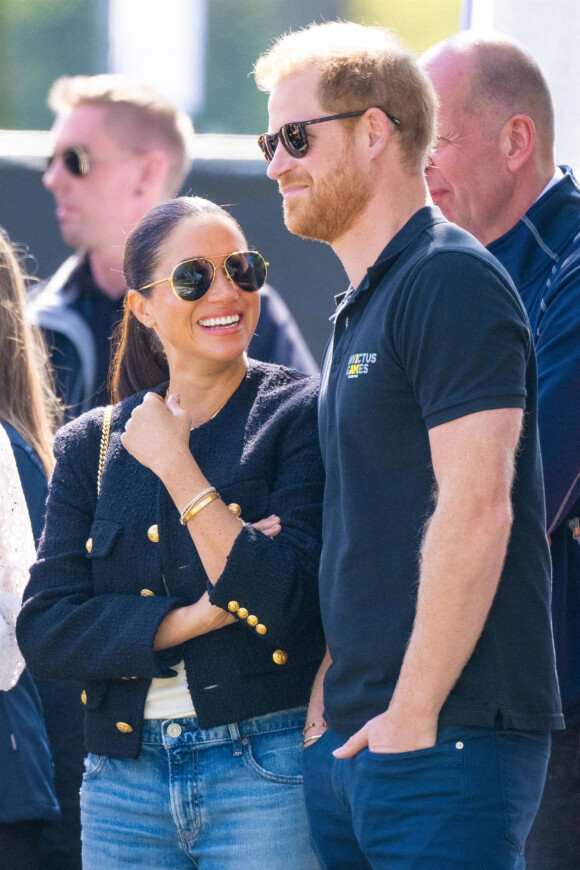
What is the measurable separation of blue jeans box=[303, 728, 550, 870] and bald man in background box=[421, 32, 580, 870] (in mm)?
595

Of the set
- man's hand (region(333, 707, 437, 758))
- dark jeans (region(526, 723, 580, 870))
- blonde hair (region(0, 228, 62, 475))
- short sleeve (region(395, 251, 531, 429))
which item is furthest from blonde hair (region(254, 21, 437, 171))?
blonde hair (region(0, 228, 62, 475))

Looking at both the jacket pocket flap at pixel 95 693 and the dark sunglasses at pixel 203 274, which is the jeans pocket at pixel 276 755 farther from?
the dark sunglasses at pixel 203 274

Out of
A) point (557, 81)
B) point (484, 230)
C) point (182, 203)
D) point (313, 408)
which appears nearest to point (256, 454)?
point (313, 408)

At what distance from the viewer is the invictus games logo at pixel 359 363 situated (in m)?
1.72

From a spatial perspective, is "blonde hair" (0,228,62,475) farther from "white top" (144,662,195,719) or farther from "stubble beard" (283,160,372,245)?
"stubble beard" (283,160,372,245)

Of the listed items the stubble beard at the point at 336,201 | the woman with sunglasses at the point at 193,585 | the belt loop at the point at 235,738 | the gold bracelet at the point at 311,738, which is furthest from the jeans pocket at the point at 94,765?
the stubble beard at the point at 336,201

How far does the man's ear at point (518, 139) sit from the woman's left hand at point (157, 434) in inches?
43.4

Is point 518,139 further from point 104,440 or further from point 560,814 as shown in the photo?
point 560,814

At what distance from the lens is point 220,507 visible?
1.98m

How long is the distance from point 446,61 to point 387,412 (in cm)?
145

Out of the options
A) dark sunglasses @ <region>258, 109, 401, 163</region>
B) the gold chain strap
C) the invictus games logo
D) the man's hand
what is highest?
dark sunglasses @ <region>258, 109, 401, 163</region>

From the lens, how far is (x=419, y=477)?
167 centimetres

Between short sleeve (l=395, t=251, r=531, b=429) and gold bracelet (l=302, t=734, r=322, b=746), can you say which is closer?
short sleeve (l=395, t=251, r=531, b=429)

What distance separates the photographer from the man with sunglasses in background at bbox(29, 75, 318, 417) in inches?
142
